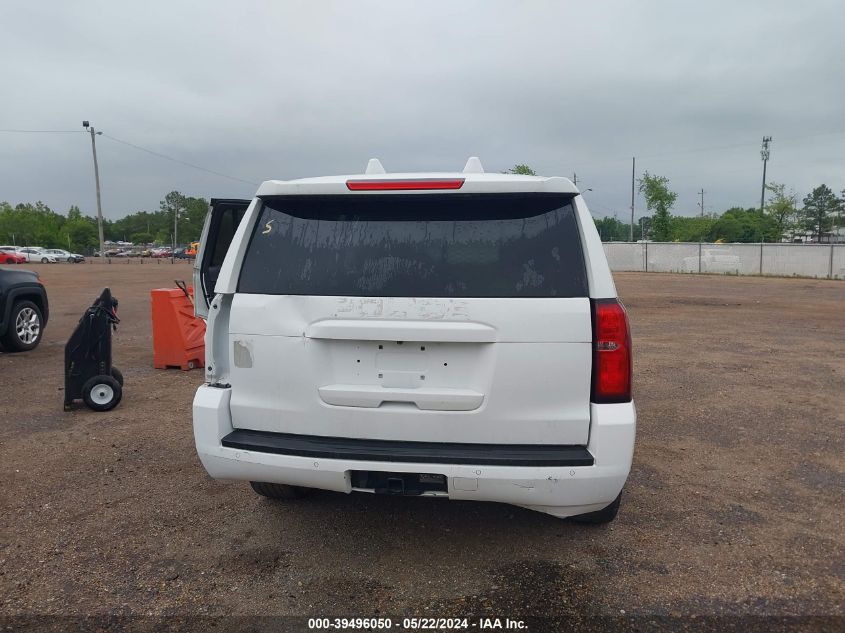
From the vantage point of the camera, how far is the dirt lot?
3.15m

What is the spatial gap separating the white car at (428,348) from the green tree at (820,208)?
3601 inches

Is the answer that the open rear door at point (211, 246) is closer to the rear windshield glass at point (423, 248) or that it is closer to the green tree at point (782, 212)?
the rear windshield glass at point (423, 248)

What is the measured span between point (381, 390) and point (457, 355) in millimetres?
399

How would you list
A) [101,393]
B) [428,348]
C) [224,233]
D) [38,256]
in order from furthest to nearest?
[38,256] < [101,393] < [224,233] < [428,348]

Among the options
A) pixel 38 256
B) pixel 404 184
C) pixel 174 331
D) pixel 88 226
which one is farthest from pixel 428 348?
pixel 88 226

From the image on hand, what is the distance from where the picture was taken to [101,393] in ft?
21.5

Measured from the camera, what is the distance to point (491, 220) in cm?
314

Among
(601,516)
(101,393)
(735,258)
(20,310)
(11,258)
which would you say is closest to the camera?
(601,516)

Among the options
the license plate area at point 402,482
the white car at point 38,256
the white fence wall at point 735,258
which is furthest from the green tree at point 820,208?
the license plate area at point 402,482

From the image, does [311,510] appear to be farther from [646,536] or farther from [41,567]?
[646,536]

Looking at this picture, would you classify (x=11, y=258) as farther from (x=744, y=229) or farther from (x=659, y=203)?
(x=744, y=229)

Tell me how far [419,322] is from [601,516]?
5.62 ft

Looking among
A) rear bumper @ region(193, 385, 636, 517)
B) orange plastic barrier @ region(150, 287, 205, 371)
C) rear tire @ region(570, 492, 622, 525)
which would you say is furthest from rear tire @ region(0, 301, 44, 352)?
rear tire @ region(570, 492, 622, 525)

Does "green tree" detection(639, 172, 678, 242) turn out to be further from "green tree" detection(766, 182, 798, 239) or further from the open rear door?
the open rear door
